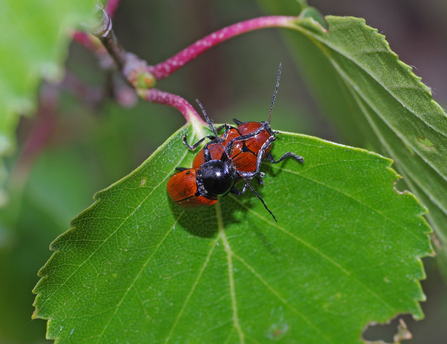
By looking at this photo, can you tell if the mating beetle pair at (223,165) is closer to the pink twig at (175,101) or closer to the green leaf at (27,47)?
the pink twig at (175,101)

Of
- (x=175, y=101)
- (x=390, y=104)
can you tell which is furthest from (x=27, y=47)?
(x=390, y=104)

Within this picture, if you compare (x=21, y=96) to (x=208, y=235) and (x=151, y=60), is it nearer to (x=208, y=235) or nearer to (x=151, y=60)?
(x=208, y=235)

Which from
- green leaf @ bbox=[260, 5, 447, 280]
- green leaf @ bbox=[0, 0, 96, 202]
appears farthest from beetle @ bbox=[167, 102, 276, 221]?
green leaf @ bbox=[0, 0, 96, 202]

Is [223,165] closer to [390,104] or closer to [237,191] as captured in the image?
[237,191]

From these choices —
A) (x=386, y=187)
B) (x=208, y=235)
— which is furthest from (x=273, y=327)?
(x=386, y=187)

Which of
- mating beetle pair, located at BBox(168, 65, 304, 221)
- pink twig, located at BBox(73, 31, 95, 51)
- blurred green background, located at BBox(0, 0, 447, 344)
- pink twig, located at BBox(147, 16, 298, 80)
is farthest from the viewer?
blurred green background, located at BBox(0, 0, 447, 344)

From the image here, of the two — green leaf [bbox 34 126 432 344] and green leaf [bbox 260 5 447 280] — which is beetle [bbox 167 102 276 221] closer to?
green leaf [bbox 34 126 432 344]

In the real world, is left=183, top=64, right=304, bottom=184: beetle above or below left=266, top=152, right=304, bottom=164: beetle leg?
above
